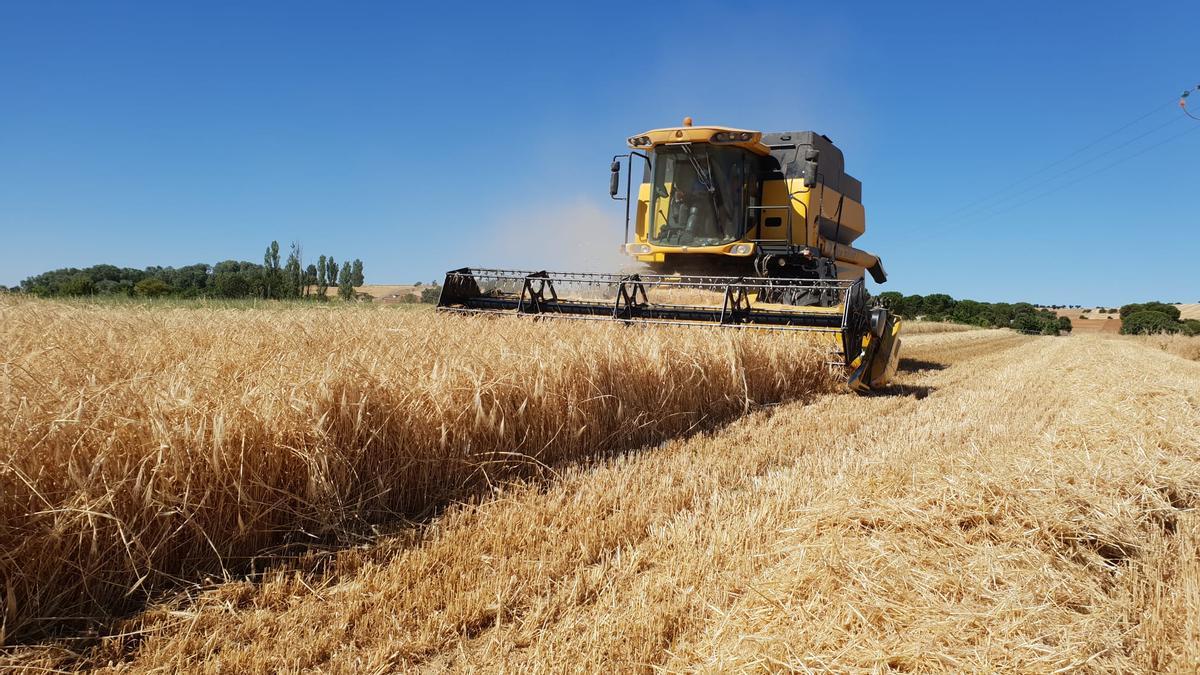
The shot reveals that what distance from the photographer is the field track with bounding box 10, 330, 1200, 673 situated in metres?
1.68

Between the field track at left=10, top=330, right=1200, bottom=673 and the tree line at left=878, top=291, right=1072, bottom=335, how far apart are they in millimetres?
32791

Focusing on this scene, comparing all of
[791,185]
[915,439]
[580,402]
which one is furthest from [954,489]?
[791,185]

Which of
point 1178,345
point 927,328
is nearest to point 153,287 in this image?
point 927,328

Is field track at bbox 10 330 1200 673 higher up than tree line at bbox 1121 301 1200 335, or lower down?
lower down

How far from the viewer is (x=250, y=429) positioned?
92.0 inches

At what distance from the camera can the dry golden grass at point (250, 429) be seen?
193 centimetres

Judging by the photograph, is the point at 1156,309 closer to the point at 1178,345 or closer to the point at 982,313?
the point at 982,313

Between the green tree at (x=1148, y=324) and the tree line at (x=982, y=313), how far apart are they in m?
3.07

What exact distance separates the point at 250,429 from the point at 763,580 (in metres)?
1.82

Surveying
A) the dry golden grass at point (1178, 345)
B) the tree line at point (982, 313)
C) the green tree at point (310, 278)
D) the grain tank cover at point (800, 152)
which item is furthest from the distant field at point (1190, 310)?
the green tree at point (310, 278)

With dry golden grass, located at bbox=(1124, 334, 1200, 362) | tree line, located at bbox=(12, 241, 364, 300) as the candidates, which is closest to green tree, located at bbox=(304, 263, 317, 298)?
tree line, located at bbox=(12, 241, 364, 300)

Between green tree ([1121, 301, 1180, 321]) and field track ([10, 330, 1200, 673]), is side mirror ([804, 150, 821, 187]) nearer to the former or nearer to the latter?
field track ([10, 330, 1200, 673])

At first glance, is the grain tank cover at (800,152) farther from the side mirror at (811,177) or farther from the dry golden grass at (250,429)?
the dry golden grass at (250,429)

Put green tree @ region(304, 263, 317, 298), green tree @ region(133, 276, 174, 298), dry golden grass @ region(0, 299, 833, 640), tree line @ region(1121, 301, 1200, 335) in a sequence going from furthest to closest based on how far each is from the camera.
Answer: tree line @ region(1121, 301, 1200, 335) < green tree @ region(304, 263, 317, 298) < green tree @ region(133, 276, 174, 298) < dry golden grass @ region(0, 299, 833, 640)
